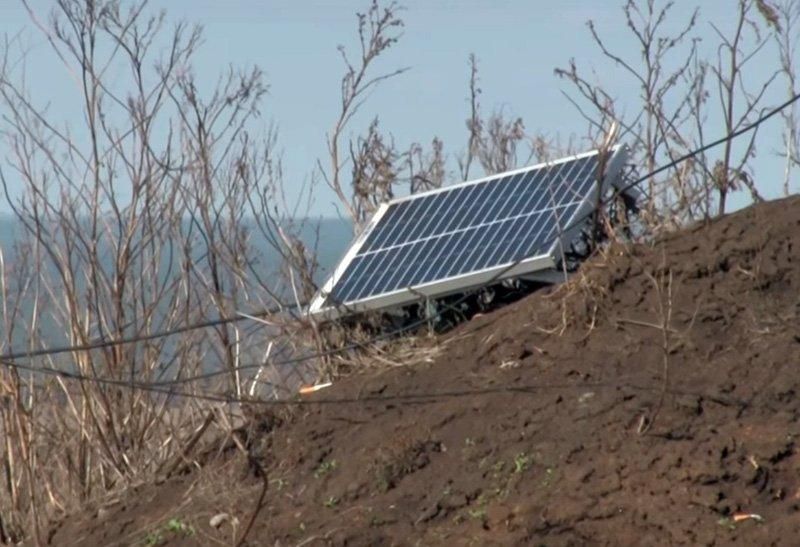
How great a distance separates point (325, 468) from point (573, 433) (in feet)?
4.19

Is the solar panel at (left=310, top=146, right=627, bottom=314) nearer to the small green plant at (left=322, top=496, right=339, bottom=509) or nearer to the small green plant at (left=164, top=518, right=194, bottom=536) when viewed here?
the small green plant at (left=322, top=496, right=339, bottom=509)

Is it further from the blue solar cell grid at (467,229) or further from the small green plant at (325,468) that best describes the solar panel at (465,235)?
the small green plant at (325,468)

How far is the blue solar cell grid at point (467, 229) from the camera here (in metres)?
8.58

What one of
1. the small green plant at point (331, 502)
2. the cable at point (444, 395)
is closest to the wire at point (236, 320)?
the cable at point (444, 395)

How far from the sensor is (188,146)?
9.71 metres

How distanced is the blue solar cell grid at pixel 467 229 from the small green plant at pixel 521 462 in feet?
5.34

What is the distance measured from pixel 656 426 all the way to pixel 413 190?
401cm

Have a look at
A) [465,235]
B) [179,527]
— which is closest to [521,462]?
[179,527]

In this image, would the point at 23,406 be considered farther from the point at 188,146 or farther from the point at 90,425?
the point at 188,146

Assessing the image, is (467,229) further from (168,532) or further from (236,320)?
A: (168,532)

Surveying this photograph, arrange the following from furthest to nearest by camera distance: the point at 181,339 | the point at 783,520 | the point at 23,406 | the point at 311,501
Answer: the point at 181,339 → the point at 23,406 → the point at 311,501 → the point at 783,520

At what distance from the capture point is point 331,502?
722 centimetres

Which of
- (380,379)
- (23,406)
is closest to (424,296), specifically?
(380,379)

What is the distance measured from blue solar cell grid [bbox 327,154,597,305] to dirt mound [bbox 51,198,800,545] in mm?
407
